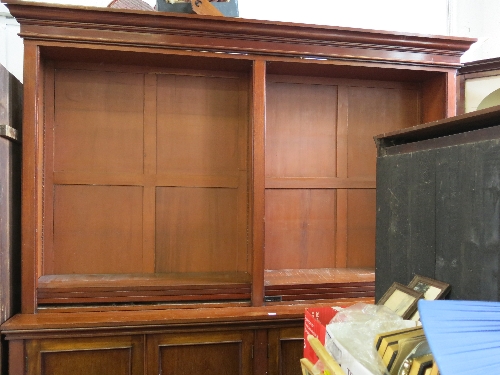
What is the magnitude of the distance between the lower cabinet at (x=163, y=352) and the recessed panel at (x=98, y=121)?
90 centimetres

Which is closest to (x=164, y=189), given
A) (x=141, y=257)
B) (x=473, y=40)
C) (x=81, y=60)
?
(x=141, y=257)

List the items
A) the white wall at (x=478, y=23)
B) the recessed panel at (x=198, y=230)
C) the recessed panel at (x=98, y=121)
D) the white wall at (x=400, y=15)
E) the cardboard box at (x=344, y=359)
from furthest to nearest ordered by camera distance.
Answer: the white wall at (x=478, y=23) < the white wall at (x=400, y=15) < the recessed panel at (x=198, y=230) < the recessed panel at (x=98, y=121) < the cardboard box at (x=344, y=359)

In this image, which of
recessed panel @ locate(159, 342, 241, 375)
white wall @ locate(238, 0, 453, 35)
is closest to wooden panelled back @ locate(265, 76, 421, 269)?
white wall @ locate(238, 0, 453, 35)

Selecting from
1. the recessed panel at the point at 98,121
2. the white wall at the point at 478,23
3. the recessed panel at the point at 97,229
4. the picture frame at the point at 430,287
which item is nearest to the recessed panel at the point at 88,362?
the recessed panel at the point at 97,229

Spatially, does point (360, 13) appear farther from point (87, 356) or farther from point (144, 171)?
point (87, 356)

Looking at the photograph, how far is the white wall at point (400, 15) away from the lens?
2.27 meters

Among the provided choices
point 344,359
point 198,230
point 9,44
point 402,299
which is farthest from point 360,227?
point 9,44

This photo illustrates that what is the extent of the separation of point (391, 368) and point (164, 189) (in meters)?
1.57

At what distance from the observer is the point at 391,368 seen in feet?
2.47

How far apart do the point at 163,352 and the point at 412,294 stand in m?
1.19

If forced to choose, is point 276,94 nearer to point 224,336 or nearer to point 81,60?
point 81,60

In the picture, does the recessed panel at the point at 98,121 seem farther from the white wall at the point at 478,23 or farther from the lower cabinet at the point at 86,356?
the white wall at the point at 478,23

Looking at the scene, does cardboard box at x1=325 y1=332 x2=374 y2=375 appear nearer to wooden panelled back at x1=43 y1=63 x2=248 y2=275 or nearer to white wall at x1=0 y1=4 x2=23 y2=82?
wooden panelled back at x1=43 y1=63 x2=248 y2=275

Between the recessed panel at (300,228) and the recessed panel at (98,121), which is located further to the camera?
the recessed panel at (300,228)
